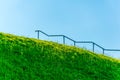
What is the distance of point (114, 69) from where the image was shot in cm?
3519

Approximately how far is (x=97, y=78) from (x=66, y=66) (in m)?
1.81

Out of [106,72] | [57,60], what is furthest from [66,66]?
[106,72]

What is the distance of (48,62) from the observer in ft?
104

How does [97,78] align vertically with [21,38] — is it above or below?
below

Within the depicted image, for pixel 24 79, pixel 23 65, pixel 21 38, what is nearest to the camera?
pixel 24 79

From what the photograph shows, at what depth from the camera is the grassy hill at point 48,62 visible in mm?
28891

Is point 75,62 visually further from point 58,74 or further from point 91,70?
point 58,74

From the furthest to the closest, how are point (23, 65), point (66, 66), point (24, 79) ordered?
point (66, 66) → point (23, 65) → point (24, 79)

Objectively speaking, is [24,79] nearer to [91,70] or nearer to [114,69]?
[91,70]

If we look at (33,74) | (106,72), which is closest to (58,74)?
(33,74)

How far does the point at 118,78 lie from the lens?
3384 cm

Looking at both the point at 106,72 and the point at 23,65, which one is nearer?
the point at 23,65

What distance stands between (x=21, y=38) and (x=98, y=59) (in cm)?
498

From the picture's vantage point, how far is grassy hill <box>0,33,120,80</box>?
28891 mm
